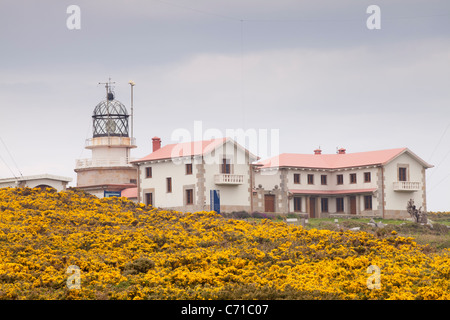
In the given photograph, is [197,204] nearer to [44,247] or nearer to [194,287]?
[44,247]

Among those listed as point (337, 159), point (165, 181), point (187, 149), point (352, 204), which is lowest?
point (352, 204)

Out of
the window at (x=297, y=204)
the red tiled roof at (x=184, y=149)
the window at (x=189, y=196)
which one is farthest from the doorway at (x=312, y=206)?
the window at (x=189, y=196)

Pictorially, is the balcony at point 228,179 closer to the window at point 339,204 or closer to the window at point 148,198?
the window at point 148,198

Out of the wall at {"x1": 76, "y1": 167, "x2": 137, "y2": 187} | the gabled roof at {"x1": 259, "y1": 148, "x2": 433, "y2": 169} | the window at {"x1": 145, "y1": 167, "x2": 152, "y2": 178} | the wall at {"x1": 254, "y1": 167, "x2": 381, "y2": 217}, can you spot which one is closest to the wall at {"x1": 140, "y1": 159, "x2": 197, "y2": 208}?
the window at {"x1": 145, "y1": 167, "x2": 152, "y2": 178}

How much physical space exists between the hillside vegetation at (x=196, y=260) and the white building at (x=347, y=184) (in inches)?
970

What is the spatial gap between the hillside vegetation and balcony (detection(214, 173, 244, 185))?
1532 cm

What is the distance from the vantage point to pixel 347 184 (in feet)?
207

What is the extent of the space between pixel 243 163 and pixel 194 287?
3391cm

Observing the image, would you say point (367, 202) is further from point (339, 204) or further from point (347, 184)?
point (339, 204)

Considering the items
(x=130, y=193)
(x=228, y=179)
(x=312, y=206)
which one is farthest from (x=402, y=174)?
(x=130, y=193)

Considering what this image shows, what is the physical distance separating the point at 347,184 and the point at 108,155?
20.8m

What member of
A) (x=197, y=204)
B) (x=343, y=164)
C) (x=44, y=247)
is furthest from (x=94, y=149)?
(x=44, y=247)

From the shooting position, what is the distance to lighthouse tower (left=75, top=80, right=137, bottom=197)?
6225cm
